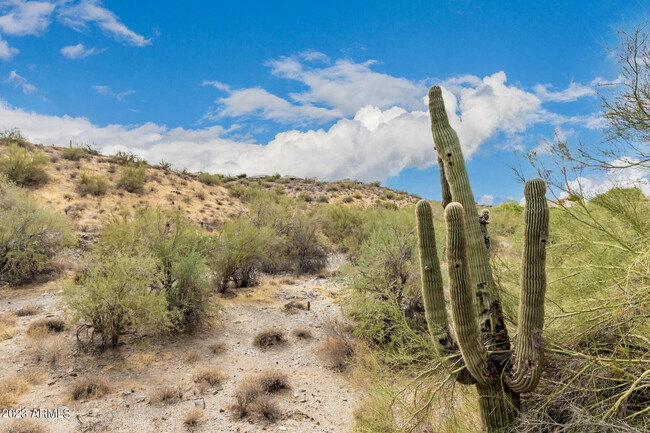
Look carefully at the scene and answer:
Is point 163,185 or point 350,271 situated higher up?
point 163,185

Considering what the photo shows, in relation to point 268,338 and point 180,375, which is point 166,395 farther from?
point 268,338

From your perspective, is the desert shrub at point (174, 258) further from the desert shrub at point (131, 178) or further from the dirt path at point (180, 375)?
the desert shrub at point (131, 178)

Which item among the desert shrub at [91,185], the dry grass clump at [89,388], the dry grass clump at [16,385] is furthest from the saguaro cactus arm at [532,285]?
the desert shrub at [91,185]

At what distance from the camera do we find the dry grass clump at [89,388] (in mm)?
6871

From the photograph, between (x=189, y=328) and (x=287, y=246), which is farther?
(x=287, y=246)

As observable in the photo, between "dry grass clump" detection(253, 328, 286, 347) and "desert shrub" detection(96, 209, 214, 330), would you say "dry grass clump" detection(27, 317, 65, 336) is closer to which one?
"desert shrub" detection(96, 209, 214, 330)

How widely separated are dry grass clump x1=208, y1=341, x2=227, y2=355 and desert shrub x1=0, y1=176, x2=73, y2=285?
354 inches

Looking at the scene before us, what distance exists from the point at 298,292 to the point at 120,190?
20087mm

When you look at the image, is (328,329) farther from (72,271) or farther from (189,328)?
(72,271)

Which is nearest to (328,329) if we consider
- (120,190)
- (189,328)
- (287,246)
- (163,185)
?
(189,328)

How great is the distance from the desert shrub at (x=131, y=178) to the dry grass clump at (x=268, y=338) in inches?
914

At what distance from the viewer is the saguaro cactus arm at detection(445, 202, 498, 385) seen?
10.8 ft

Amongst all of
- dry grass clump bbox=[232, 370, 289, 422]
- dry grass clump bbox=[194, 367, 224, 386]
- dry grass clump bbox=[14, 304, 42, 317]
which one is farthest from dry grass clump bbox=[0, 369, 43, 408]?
dry grass clump bbox=[232, 370, 289, 422]

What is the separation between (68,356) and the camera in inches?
326
